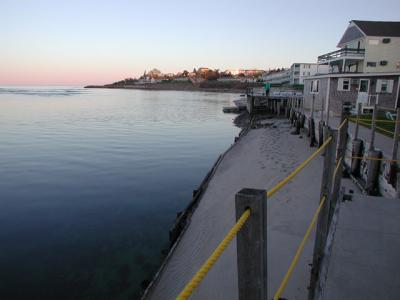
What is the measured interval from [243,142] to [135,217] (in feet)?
42.7

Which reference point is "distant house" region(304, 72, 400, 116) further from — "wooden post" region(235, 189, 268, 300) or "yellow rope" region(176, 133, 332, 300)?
"yellow rope" region(176, 133, 332, 300)

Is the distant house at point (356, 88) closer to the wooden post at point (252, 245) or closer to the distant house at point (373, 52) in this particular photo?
the distant house at point (373, 52)

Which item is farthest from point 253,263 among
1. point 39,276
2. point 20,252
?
point 20,252

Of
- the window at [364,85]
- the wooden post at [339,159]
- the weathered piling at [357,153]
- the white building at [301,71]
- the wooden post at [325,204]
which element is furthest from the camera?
the white building at [301,71]

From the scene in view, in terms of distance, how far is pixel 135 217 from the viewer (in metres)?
12.1

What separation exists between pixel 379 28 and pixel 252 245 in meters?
39.8

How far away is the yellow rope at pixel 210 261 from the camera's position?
1.46 meters

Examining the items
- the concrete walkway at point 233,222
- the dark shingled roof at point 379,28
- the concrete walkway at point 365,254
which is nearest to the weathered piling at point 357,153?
the concrete walkway at point 233,222

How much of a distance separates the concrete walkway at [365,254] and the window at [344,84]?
22.2 metres

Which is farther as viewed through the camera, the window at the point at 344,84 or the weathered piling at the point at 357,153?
the window at the point at 344,84

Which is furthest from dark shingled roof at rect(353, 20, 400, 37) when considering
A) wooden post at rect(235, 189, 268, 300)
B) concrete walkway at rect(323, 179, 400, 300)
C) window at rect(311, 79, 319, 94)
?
wooden post at rect(235, 189, 268, 300)

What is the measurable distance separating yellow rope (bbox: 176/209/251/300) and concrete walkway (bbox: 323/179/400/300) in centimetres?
219

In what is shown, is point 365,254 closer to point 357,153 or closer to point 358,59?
point 357,153

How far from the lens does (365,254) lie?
13.3ft
